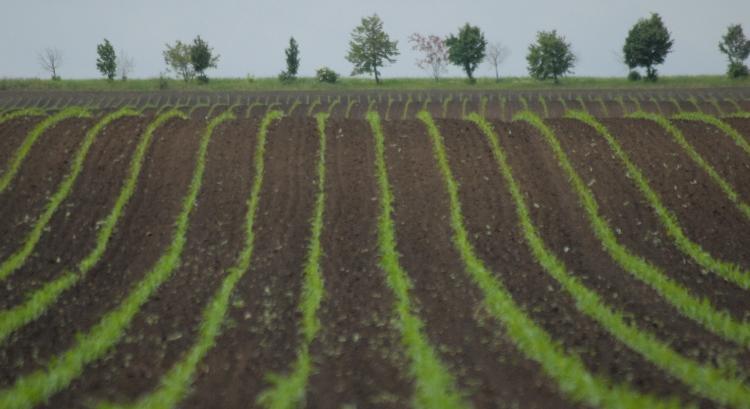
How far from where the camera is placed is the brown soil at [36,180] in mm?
12477

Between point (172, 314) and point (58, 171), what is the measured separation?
743 cm

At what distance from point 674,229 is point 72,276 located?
1036cm

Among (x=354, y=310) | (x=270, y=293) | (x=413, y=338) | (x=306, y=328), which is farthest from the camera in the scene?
(x=270, y=293)

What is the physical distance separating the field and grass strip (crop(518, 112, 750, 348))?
6 centimetres

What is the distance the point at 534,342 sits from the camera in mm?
7949

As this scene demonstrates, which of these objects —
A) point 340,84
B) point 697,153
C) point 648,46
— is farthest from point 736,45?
point 697,153

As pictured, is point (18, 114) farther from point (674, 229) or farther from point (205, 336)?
point (674, 229)

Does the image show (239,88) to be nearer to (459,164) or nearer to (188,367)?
(459,164)

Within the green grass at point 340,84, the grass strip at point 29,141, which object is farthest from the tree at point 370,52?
the grass strip at point 29,141

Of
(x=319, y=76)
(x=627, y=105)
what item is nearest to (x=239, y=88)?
(x=319, y=76)

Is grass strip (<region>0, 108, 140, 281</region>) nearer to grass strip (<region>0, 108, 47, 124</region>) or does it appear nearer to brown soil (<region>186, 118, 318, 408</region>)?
grass strip (<region>0, 108, 47, 124</region>)

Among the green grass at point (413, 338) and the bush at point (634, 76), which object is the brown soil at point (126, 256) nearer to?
the green grass at point (413, 338)

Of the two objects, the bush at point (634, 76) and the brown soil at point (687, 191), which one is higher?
the bush at point (634, 76)

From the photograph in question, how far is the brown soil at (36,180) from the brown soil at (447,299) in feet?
22.3
